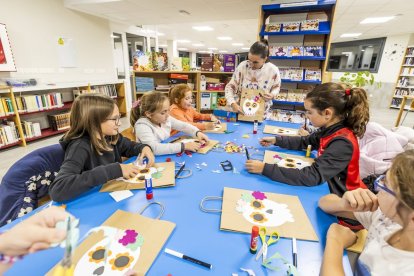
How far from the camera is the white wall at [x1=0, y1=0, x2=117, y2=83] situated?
371 cm

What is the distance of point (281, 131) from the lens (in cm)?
197

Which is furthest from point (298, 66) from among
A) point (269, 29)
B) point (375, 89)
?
point (375, 89)

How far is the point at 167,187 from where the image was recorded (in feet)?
3.36

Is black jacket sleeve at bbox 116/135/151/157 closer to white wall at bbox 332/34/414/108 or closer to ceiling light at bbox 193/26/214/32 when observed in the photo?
ceiling light at bbox 193/26/214/32

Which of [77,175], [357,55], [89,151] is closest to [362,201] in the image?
[77,175]

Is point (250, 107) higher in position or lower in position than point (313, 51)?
lower

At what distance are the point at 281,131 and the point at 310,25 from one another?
5.10ft

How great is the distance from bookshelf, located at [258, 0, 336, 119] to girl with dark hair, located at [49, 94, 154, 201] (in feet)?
7.43

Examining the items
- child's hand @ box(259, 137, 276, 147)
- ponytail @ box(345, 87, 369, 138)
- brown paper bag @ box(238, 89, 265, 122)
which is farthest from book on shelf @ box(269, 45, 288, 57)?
ponytail @ box(345, 87, 369, 138)

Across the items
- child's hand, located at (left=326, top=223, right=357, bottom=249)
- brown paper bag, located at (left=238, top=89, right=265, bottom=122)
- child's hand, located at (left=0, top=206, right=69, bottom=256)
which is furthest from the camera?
brown paper bag, located at (left=238, top=89, right=265, bottom=122)

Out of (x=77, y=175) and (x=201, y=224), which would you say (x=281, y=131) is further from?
(x=77, y=175)

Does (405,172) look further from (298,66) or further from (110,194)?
(298,66)

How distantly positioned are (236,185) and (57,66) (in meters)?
4.91

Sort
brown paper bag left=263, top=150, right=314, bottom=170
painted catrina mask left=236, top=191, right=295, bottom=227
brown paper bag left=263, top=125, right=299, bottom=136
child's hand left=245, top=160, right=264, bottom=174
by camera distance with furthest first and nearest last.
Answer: brown paper bag left=263, top=125, right=299, bottom=136
brown paper bag left=263, top=150, right=314, bottom=170
child's hand left=245, top=160, right=264, bottom=174
painted catrina mask left=236, top=191, right=295, bottom=227
